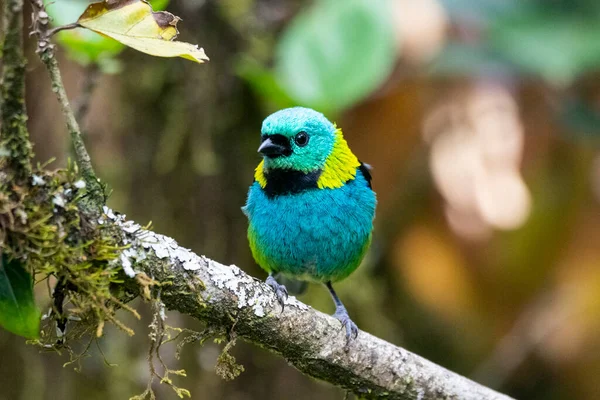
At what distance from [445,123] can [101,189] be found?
3654mm

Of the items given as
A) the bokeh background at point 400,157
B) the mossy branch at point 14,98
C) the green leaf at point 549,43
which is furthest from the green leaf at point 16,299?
the green leaf at point 549,43

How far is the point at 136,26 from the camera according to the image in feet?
5.90

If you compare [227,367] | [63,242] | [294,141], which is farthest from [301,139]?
[63,242]

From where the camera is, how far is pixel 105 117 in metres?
4.55

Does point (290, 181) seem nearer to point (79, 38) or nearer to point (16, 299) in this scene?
point (79, 38)

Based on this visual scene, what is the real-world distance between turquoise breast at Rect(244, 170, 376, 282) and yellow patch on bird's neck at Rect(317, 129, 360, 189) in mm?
30

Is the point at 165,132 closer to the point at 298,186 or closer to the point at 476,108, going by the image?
the point at 298,186

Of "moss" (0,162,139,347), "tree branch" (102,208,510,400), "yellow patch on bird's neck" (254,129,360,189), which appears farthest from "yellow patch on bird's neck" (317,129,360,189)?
"moss" (0,162,139,347)

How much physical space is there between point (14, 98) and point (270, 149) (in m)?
1.47

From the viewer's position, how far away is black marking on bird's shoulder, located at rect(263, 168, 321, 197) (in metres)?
3.04

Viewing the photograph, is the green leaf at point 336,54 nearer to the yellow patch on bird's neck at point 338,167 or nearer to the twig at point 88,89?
the yellow patch on bird's neck at point 338,167

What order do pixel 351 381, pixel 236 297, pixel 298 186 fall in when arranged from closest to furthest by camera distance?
pixel 236 297 < pixel 351 381 < pixel 298 186

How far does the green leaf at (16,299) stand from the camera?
173cm

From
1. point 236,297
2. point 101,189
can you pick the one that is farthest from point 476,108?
point 101,189
